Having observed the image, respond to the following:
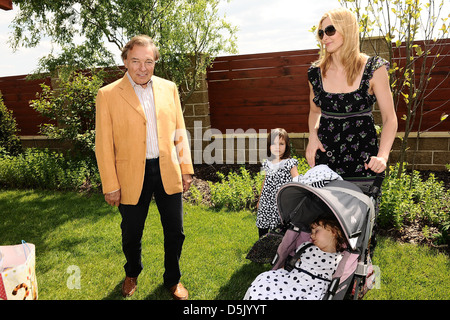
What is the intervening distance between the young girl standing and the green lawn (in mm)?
517

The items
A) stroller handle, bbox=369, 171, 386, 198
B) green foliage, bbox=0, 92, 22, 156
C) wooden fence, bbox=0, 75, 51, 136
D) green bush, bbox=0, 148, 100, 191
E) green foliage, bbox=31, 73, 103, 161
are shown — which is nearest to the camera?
stroller handle, bbox=369, 171, 386, 198

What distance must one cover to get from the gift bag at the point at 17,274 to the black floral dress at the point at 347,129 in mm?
2482

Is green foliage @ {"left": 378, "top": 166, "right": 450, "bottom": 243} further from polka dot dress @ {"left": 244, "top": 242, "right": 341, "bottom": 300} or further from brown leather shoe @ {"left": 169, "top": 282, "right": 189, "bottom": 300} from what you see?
brown leather shoe @ {"left": 169, "top": 282, "right": 189, "bottom": 300}

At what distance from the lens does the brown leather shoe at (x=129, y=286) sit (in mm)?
3400

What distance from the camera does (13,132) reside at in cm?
954

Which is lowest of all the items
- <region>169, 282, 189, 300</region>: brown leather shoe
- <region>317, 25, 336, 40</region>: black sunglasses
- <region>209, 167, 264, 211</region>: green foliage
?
<region>169, 282, 189, 300</region>: brown leather shoe

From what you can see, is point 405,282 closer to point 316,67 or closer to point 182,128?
point 316,67

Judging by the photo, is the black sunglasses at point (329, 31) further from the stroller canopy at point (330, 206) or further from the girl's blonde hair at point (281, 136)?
the girl's blonde hair at point (281, 136)

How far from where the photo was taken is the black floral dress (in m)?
2.62

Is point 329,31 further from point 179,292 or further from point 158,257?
point 158,257

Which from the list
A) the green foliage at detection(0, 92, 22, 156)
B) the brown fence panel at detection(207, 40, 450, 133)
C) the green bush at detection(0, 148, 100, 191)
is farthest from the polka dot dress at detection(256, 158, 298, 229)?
the green foliage at detection(0, 92, 22, 156)

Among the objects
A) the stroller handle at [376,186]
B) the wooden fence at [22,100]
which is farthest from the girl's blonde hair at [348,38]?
the wooden fence at [22,100]

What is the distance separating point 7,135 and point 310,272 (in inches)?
367

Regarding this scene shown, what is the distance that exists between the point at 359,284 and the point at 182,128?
1964mm
